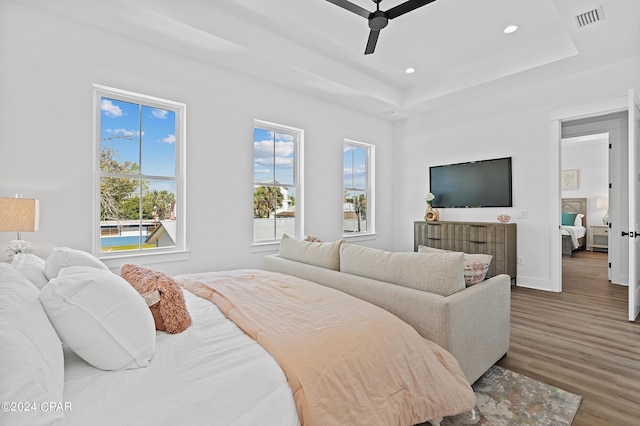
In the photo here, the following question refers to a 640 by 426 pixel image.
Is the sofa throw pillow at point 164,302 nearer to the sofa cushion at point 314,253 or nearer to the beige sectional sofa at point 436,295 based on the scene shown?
the beige sectional sofa at point 436,295

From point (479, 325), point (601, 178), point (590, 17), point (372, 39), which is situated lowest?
point (479, 325)

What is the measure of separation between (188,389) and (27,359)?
41cm

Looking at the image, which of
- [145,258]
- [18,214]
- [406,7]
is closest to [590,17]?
[406,7]

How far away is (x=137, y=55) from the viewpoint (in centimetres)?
320

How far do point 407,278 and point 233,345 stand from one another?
43.3 inches

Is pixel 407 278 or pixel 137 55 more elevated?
pixel 137 55

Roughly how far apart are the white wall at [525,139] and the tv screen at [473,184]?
4.2 inches

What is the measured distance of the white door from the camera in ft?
10.1

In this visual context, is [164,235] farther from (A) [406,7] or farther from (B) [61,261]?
(A) [406,7]

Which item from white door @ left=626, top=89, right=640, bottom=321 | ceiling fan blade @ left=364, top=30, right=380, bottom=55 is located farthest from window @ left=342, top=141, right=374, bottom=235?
white door @ left=626, top=89, right=640, bottom=321

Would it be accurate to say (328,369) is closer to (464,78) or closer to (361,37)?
(361,37)

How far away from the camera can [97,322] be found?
3.51 ft

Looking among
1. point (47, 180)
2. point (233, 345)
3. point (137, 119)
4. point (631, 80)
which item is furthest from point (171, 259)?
point (631, 80)

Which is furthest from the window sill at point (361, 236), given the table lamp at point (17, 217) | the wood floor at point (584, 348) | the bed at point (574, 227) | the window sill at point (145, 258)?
the bed at point (574, 227)
